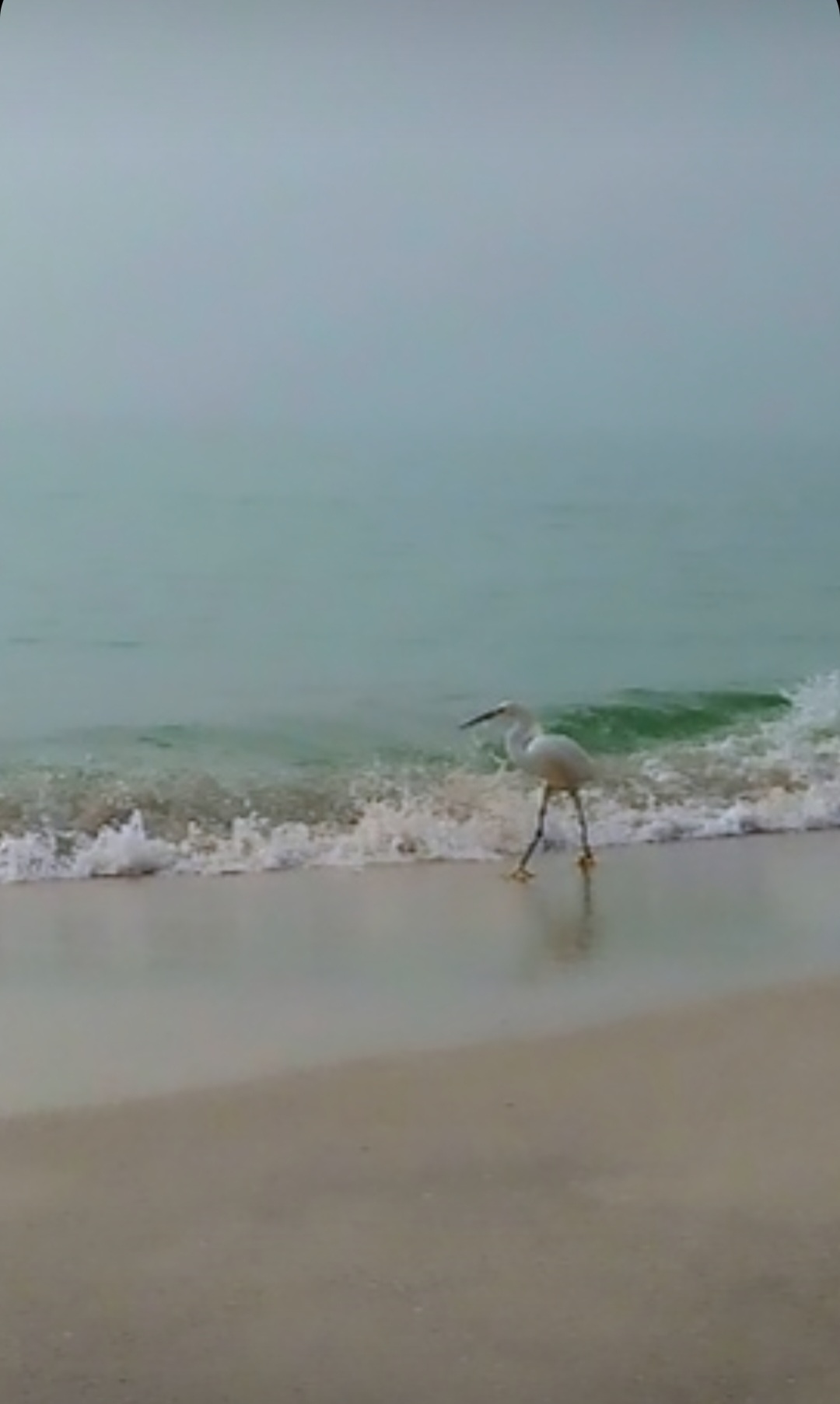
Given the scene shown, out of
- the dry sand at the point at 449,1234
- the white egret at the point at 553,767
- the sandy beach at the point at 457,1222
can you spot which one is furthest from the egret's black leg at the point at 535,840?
the dry sand at the point at 449,1234

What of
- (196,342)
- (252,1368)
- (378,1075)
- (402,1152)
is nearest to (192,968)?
(378,1075)

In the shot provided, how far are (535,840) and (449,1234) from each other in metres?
2.10

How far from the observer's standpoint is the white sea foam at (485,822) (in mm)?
3873

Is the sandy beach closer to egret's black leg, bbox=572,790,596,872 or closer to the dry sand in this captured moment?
the dry sand

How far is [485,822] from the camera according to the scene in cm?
415

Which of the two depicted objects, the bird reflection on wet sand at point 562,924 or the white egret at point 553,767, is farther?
the white egret at point 553,767

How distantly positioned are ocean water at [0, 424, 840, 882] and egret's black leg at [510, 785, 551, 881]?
1.8 inches

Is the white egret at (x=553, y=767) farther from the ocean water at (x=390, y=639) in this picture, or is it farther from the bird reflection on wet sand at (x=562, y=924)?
the bird reflection on wet sand at (x=562, y=924)

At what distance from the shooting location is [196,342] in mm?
4977

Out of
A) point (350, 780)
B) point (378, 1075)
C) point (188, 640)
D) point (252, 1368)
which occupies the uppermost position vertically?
point (188, 640)

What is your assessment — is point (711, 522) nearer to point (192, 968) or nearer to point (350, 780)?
point (350, 780)

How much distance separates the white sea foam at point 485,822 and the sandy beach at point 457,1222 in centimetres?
109

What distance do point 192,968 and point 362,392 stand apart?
8.25ft

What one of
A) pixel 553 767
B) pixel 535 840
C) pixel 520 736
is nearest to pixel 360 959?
pixel 535 840
